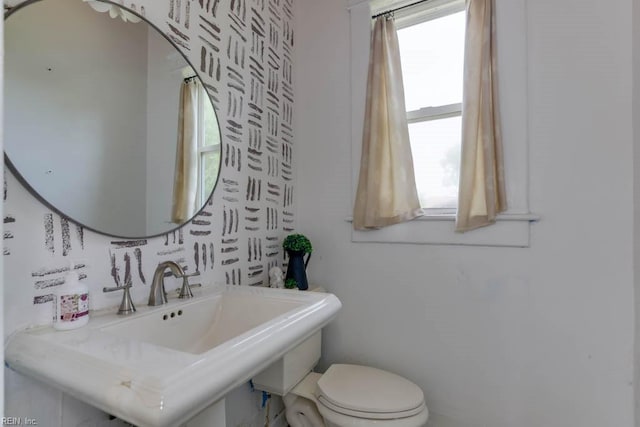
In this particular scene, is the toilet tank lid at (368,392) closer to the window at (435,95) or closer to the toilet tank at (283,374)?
the toilet tank at (283,374)

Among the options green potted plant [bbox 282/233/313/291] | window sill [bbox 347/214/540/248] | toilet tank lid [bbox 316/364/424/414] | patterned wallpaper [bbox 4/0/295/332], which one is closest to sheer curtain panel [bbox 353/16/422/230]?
A: window sill [bbox 347/214/540/248]

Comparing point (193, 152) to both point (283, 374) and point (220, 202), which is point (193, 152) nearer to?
point (220, 202)

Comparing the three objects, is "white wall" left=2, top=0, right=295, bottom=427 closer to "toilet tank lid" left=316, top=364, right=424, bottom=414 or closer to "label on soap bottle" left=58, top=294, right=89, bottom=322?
"label on soap bottle" left=58, top=294, right=89, bottom=322

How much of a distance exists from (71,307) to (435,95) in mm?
1603

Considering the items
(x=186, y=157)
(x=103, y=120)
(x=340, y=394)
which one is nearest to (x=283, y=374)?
(x=340, y=394)

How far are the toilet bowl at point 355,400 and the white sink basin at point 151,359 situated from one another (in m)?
0.47

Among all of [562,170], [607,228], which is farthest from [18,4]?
[607,228]

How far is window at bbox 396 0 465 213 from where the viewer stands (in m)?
1.43

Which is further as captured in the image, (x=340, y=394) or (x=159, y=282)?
(x=340, y=394)

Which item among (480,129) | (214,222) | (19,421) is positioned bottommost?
(19,421)

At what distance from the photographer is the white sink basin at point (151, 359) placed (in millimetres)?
451

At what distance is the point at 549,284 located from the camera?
4.00 feet

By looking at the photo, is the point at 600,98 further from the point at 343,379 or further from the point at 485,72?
the point at 343,379

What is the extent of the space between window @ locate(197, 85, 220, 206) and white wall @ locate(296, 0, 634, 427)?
866 mm
